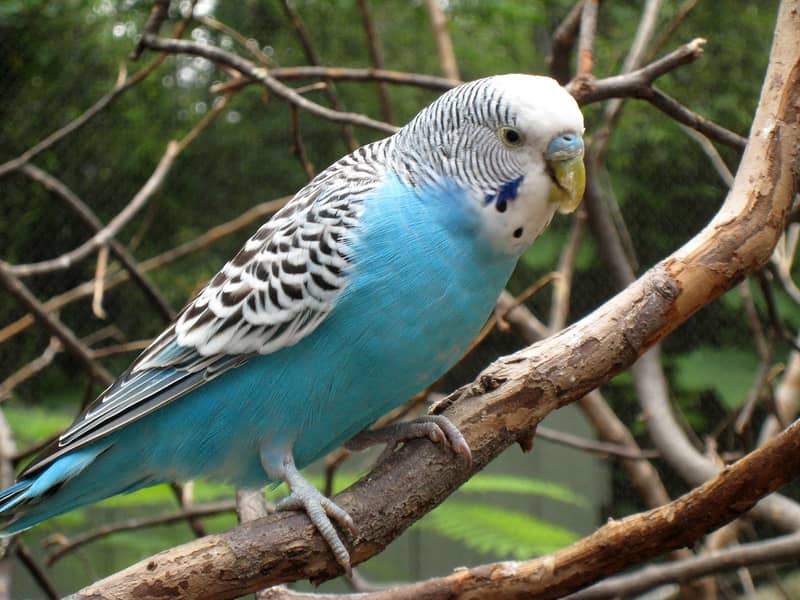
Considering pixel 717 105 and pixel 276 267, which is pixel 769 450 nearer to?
pixel 276 267

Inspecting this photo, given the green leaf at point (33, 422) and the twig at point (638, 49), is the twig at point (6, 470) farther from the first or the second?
the twig at point (638, 49)

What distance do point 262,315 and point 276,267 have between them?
0.10 metres

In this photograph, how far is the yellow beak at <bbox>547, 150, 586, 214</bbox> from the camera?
4.79 ft

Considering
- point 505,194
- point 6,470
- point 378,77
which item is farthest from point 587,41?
point 6,470

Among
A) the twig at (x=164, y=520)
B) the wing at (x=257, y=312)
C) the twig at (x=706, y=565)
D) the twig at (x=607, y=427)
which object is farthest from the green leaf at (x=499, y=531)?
the wing at (x=257, y=312)

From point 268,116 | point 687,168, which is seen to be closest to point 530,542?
point 687,168

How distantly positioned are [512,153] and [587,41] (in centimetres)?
58

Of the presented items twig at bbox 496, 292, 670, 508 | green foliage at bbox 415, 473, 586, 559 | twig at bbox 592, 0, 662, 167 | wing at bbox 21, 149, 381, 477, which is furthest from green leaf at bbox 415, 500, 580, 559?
wing at bbox 21, 149, 381, 477

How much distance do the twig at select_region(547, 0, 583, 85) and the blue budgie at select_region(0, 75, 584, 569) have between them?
61 centimetres

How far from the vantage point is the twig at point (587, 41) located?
71.7 inches

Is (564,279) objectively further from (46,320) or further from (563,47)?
(46,320)

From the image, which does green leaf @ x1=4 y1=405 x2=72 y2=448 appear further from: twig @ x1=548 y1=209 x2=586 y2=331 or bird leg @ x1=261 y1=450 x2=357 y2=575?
twig @ x1=548 y1=209 x2=586 y2=331

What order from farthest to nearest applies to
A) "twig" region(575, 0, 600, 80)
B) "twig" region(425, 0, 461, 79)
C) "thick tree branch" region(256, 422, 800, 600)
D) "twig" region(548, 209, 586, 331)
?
"twig" region(425, 0, 461, 79) → "twig" region(548, 209, 586, 331) → "twig" region(575, 0, 600, 80) → "thick tree branch" region(256, 422, 800, 600)

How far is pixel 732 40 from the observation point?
333 centimetres
